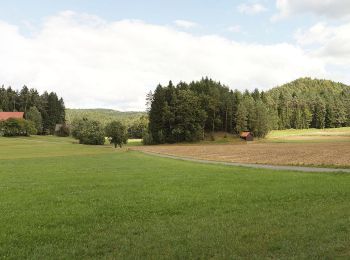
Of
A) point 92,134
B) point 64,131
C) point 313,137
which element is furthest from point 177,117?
point 64,131

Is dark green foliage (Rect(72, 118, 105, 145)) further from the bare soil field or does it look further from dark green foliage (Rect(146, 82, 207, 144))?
the bare soil field

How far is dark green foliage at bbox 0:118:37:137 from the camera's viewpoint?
148m

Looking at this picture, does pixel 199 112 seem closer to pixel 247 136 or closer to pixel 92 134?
pixel 247 136

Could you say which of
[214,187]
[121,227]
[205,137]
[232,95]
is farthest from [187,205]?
[232,95]

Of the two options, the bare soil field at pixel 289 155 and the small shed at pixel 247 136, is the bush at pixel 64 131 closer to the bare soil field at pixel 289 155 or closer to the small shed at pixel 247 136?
the small shed at pixel 247 136

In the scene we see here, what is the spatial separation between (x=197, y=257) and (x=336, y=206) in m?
8.81

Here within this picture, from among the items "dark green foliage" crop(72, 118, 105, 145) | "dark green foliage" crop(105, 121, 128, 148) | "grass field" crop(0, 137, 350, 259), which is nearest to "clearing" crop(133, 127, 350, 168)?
"grass field" crop(0, 137, 350, 259)

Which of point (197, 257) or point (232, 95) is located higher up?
point (232, 95)

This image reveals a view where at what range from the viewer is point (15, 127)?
149 m

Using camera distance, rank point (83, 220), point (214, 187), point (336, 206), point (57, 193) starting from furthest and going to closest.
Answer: point (214, 187)
point (57, 193)
point (336, 206)
point (83, 220)

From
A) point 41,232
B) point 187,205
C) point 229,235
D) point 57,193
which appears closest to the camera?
point 229,235

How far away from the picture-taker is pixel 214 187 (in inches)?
883

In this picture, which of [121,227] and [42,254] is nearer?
[42,254]

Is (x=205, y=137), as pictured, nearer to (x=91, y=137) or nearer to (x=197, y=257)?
(x=91, y=137)
